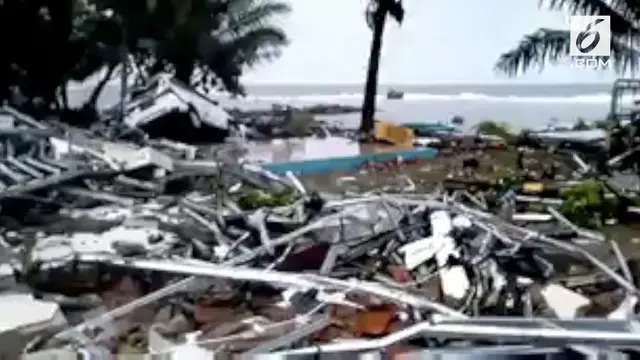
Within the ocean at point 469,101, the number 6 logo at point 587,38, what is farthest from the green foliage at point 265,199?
the number 6 logo at point 587,38

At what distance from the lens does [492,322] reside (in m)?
2.40

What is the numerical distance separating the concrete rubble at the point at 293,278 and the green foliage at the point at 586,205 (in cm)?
11

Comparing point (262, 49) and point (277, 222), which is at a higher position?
point (262, 49)

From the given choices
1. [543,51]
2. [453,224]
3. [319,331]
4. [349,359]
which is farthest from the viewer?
[543,51]

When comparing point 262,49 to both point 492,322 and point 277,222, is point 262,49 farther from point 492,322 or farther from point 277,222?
point 492,322

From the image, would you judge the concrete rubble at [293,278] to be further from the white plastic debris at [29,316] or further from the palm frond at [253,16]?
the palm frond at [253,16]

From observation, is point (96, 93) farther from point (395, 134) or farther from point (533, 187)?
point (533, 187)

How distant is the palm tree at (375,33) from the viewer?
154 inches

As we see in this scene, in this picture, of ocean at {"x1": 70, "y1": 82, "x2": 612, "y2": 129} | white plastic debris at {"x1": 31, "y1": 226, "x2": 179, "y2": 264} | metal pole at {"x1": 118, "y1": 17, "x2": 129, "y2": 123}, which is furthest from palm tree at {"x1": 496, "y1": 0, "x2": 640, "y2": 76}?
metal pole at {"x1": 118, "y1": 17, "x2": 129, "y2": 123}

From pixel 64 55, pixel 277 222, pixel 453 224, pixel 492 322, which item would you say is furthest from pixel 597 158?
pixel 64 55

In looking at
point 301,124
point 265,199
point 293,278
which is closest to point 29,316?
point 293,278

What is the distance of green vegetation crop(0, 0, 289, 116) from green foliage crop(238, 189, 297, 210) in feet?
2.27

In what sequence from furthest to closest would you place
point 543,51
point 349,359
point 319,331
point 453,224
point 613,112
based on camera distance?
point 613,112, point 543,51, point 453,224, point 319,331, point 349,359

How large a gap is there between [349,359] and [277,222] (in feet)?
3.13
